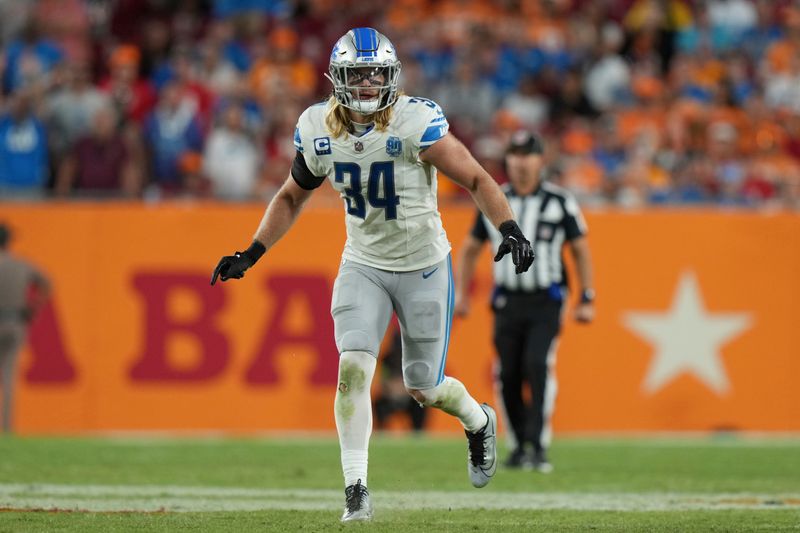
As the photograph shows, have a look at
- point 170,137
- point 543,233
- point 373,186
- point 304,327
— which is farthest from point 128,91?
point 373,186

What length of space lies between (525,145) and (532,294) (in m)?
0.91

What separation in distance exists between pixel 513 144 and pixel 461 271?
85cm

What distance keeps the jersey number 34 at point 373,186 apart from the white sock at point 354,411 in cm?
61

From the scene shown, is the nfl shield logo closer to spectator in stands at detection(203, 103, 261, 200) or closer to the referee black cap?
the referee black cap

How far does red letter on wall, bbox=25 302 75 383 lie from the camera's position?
11969 millimetres

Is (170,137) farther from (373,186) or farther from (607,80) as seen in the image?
(373,186)

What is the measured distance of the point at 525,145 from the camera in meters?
8.72

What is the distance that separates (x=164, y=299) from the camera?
477 inches

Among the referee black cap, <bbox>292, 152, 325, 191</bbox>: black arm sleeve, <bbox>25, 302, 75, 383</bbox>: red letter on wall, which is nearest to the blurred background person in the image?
<bbox>25, 302, 75, 383</bbox>: red letter on wall

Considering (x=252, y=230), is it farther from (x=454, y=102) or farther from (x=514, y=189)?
(x=514, y=189)

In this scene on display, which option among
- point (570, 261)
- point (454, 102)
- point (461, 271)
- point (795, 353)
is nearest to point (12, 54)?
point (454, 102)

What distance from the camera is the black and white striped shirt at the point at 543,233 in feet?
28.7

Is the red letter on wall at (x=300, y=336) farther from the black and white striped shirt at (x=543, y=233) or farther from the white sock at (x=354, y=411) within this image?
the white sock at (x=354, y=411)

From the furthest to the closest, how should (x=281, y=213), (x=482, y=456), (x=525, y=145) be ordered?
(x=525, y=145)
(x=482, y=456)
(x=281, y=213)
